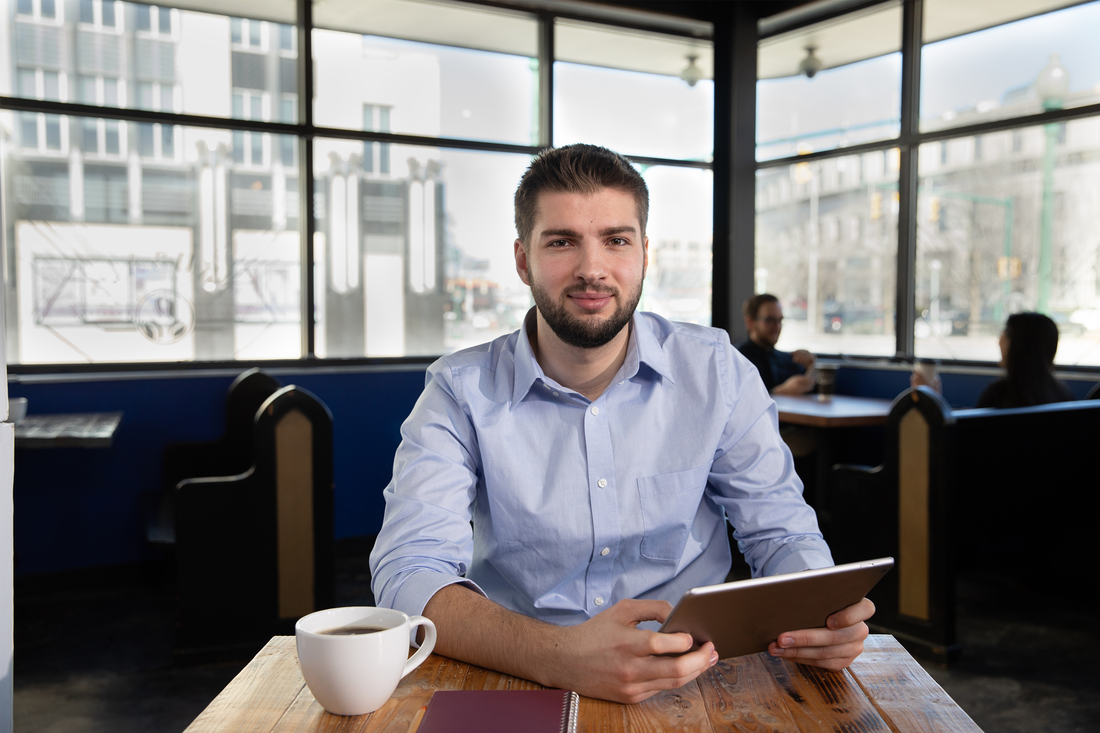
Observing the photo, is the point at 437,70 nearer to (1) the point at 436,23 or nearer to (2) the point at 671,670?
(1) the point at 436,23

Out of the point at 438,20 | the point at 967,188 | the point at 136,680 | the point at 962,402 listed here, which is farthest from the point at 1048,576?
the point at 438,20

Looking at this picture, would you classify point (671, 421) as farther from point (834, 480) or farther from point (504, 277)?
point (504, 277)

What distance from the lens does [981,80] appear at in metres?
4.31

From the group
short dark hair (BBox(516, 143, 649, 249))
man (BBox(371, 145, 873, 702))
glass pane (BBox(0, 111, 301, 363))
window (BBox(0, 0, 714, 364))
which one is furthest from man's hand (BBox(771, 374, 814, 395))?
short dark hair (BBox(516, 143, 649, 249))

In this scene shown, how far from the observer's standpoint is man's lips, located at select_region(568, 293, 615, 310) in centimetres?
131

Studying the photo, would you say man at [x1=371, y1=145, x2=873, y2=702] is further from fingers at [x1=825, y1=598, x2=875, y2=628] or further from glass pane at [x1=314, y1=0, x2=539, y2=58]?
glass pane at [x1=314, y1=0, x2=539, y2=58]

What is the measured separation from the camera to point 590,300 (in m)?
1.31

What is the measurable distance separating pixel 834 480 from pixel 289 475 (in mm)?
2179

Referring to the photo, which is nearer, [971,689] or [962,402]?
[971,689]

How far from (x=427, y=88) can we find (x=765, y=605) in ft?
14.6

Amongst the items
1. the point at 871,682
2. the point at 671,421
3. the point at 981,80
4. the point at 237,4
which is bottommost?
the point at 871,682

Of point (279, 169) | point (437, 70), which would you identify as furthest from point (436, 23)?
point (279, 169)

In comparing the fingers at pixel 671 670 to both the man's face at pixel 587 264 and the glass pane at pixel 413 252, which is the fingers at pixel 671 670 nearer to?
the man's face at pixel 587 264

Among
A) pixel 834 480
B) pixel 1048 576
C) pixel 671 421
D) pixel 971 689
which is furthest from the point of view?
pixel 1048 576
